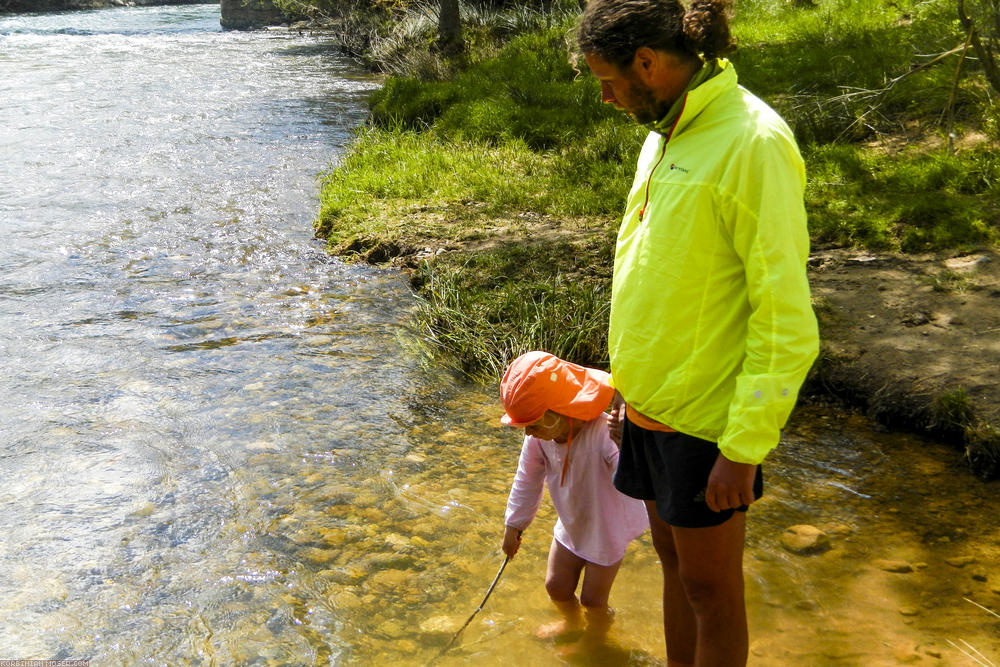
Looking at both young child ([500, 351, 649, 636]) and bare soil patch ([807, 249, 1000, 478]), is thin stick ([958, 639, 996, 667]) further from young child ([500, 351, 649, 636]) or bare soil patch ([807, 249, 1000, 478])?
bare soil patch ([807, 249, 1000, 478])

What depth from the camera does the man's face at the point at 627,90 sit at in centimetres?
219

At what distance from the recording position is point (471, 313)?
6.21 metres

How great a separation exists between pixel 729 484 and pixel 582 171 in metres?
6.68

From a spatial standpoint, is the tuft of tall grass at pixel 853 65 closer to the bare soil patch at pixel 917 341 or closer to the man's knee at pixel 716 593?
the bare soil patch at pixel 917 341

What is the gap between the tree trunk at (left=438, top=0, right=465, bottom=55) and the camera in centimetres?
1470

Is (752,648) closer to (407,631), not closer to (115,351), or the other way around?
(407,631)

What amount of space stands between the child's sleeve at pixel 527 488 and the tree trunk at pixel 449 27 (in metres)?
12.4

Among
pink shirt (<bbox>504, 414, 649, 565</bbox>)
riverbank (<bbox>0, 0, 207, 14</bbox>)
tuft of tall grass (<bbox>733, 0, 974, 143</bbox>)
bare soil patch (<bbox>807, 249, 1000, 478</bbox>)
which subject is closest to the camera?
pink shirt (<bbox>504, 414, 649, 565</bbox>)

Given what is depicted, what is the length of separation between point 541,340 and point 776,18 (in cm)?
835

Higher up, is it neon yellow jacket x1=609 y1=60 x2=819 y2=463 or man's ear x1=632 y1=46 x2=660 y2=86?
man's ear x1=632 y1=46 x2=660 y2=86

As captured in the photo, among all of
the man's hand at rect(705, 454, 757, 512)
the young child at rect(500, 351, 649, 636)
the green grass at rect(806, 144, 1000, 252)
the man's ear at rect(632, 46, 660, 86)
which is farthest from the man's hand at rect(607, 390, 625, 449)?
the green grass at rect(806, 144, 1000, 252)

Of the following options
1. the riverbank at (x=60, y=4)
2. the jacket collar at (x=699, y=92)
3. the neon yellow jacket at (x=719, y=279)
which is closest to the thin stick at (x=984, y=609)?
the neon yellow jacket at (x=719, y=279)

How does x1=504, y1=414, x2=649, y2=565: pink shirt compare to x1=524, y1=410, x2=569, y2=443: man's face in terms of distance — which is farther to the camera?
x1=504, y1=414, x2=649, y2=565: pink shirt

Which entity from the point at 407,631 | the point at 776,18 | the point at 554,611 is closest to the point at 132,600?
the point at 407,631
